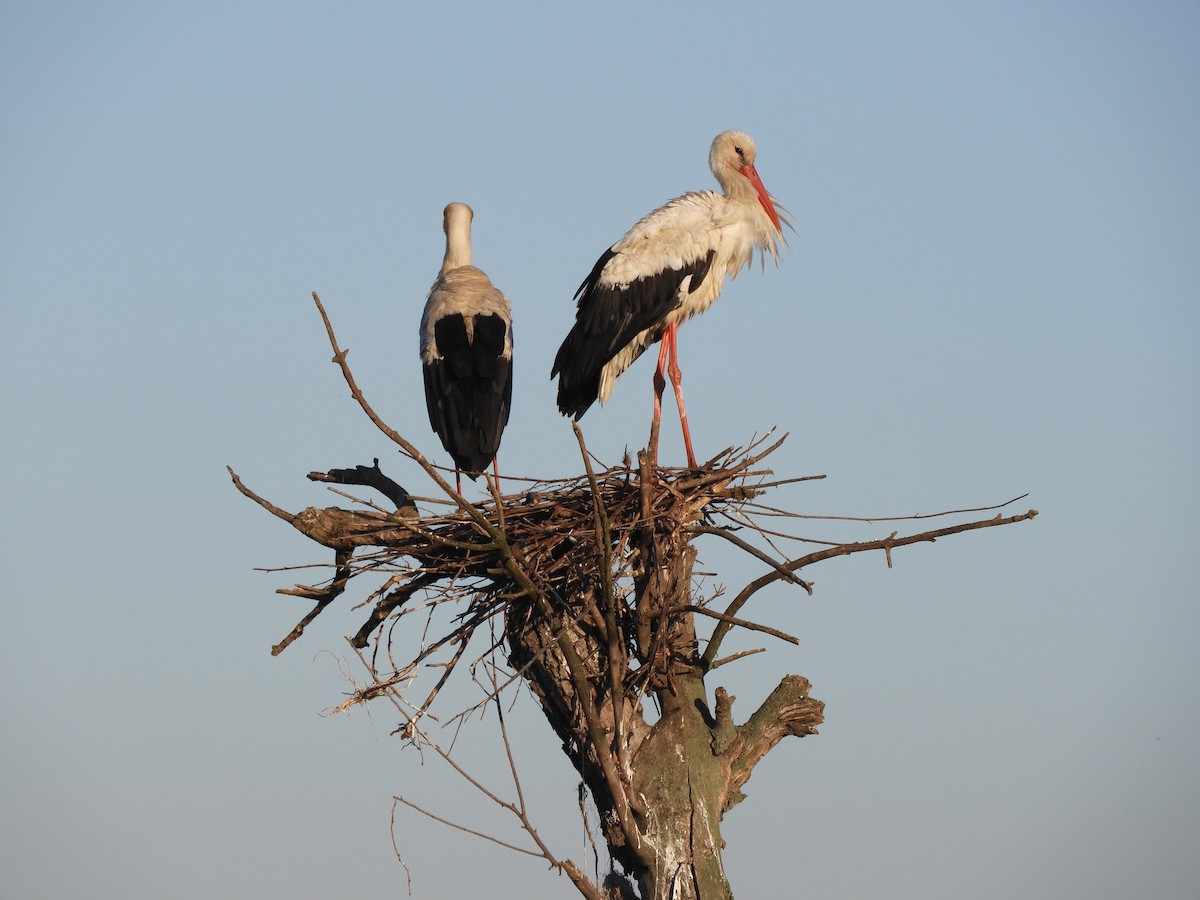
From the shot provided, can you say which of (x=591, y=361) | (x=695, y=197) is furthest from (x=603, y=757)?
(x=695, y=197)

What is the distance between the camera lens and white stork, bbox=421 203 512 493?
8383mm

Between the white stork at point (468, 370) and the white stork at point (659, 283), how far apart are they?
1.72 ft

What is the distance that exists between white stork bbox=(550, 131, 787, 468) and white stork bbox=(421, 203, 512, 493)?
1.72 feet

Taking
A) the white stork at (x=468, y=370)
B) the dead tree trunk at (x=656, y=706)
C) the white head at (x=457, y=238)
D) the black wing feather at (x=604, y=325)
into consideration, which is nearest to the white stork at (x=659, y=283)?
the black wing feather at (x=604, y=325)

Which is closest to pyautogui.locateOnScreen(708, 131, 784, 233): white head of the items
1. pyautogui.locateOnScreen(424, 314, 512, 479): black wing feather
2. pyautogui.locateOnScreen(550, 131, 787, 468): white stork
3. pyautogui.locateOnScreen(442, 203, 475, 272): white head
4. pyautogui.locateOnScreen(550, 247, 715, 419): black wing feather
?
pyautogui.locateOnScreen(550, 131, 787, 468): white stork

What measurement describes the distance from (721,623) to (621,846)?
103 centimetres

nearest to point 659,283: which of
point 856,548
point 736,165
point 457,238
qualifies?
point 736,165

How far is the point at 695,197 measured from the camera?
9906 mm

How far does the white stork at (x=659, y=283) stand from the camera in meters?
9.36

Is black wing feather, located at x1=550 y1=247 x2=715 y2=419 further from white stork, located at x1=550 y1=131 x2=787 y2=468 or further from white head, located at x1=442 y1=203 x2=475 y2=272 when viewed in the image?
white head, located at x1=442 y1=203 x2=475 y2=272

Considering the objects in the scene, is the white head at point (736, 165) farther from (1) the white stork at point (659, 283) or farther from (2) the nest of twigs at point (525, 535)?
(2) the nest of twigs at point (525, 535)

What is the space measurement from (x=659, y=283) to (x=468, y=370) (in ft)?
4.92

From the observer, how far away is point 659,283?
30.8 ft

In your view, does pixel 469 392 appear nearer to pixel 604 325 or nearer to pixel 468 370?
pixel 468 370
